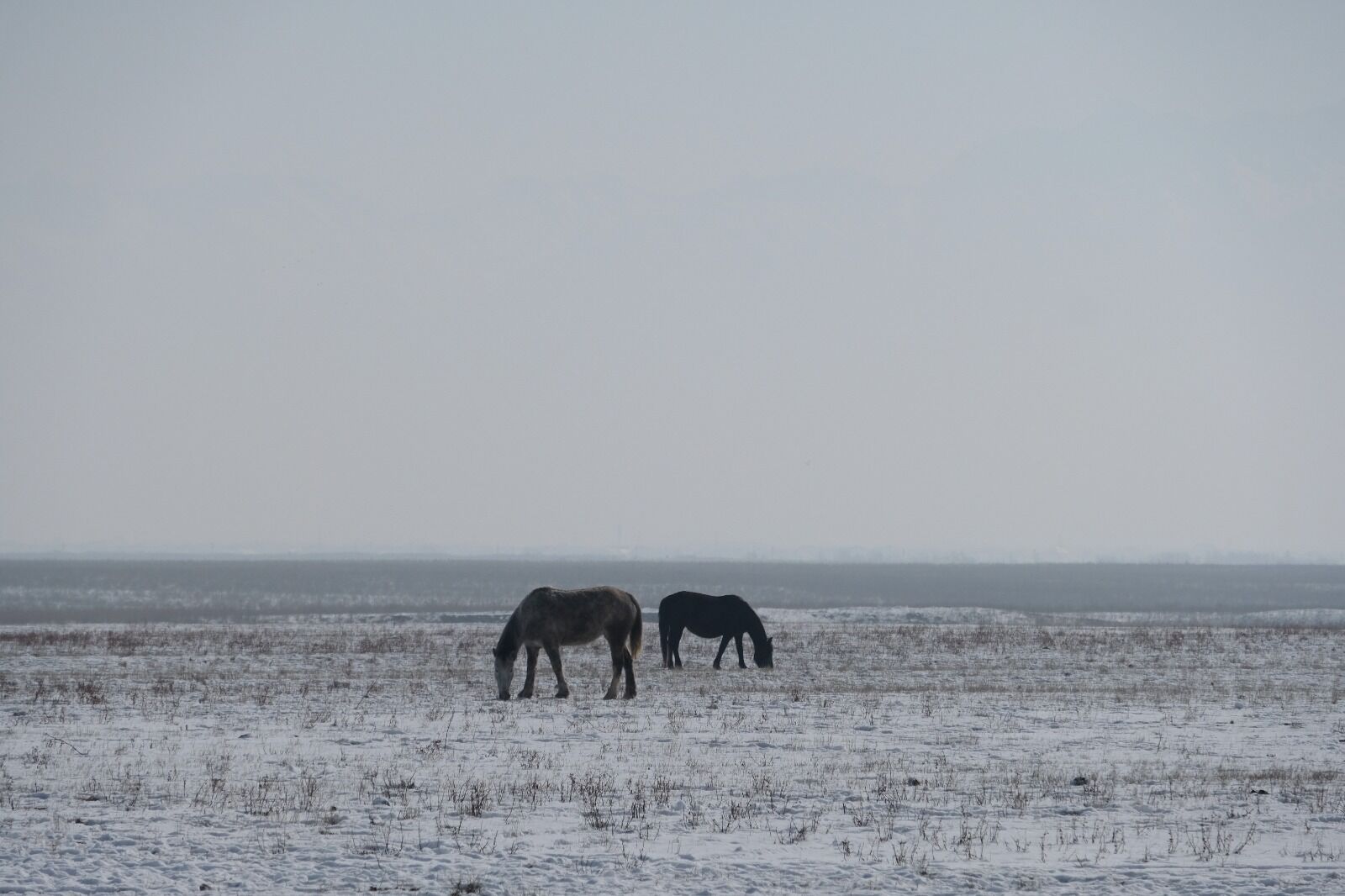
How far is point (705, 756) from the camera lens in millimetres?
14328

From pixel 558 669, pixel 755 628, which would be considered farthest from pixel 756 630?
pixel 558 669

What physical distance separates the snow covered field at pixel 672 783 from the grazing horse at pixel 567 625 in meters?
0.93

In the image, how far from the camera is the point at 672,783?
41.2ft

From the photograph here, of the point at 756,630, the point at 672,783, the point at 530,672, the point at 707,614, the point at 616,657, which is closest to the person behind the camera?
the point at 672,783

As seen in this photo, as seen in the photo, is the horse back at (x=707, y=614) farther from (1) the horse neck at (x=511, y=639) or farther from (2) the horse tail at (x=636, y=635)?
(1) the horse neck at (x=511, y=639)

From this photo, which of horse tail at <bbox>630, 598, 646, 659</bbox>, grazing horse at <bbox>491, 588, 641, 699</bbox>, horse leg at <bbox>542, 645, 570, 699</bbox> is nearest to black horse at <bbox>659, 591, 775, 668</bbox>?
horse tail at <bbox>630, 598, 646, 659</bbox>

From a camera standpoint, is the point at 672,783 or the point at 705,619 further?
the point at 705,619

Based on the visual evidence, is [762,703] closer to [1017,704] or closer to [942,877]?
[1017,704]

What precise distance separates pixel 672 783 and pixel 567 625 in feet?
28.7

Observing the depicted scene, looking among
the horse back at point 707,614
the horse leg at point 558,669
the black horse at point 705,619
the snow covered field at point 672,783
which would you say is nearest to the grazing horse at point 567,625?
the horse leg at point 558,669

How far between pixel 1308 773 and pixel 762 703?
848 centimetres

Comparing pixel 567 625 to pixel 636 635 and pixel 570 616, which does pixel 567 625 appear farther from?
pixel 636 635

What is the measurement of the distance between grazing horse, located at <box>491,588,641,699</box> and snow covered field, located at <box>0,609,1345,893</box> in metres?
0.93

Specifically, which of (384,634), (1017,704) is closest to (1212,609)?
(384,634)
